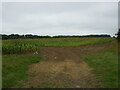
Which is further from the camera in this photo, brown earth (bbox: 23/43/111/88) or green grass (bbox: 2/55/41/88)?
green grass (bbox: 2/55/41/88)

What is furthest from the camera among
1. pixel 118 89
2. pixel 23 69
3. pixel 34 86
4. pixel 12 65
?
pixel 12 65

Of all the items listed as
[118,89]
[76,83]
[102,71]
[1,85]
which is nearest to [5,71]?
[1,85]

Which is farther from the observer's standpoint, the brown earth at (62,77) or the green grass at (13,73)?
the green grass at (13,73)

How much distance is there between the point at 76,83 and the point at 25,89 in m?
2.18

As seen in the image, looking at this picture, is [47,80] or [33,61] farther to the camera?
[33,61]

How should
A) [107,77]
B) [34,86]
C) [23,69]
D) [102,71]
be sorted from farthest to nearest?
[23,69] < [102,71] < [107,77] < [34,86]

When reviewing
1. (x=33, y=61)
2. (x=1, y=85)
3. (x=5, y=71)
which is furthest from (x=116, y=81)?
(x=33, y=61)

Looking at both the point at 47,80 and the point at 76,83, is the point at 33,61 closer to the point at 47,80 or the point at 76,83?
the point at 47,80

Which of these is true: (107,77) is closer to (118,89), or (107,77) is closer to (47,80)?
(118,89)

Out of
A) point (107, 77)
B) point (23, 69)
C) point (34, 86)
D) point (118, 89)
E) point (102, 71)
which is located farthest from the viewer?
point (23, 69)

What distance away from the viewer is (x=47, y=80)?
870cm

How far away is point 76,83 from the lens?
824 cm

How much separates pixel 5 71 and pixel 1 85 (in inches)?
85.2

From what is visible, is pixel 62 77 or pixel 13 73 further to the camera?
pixel 13 73
